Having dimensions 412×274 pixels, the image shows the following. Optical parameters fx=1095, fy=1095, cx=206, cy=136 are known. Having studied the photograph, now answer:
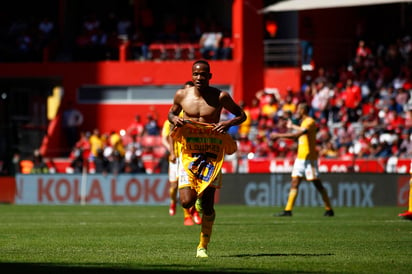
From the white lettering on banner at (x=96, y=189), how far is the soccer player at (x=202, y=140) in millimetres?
19873

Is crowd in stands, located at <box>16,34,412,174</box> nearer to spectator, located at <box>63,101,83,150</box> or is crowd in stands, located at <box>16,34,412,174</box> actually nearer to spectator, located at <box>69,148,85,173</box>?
spectator, located at <box>69,148,85,173</box>

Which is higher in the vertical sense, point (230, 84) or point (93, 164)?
point (230, 84)

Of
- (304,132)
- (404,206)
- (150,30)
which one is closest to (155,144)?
(150,30)

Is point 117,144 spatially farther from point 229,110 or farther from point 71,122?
point 229,110

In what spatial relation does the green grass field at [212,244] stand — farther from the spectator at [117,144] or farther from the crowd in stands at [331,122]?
the spectator at [117,144]

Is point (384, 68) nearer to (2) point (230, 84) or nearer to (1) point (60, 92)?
(2) point (230, 84)

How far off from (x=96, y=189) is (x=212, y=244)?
19279mm

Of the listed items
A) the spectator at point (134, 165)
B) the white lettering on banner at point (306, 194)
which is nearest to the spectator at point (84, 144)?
the spectator at point (134, 165)

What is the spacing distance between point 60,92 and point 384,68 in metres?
13.9

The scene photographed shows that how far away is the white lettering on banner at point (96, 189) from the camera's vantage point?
111 feet

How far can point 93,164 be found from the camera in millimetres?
38188

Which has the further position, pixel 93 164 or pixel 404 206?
pixel 93 164

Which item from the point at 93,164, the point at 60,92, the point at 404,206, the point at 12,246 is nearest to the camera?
the point at 12,246

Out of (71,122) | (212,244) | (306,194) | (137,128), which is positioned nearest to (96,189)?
(137,128)
